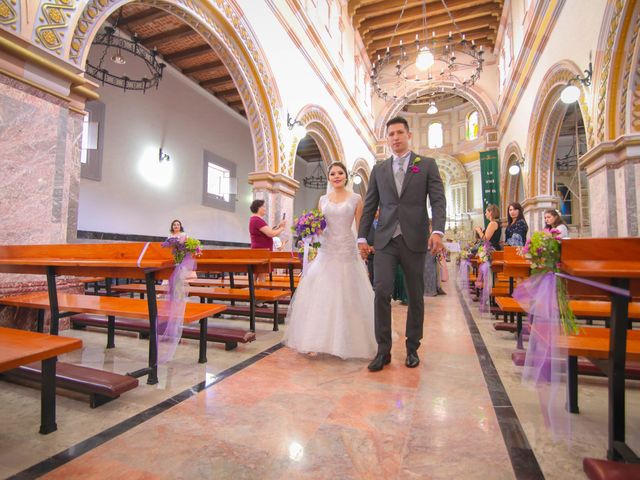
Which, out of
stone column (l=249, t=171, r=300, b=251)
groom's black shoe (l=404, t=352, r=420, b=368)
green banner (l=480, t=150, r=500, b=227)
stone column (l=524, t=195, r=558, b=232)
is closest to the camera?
groom's black shoe (l=404, t=352, r=420, b=368)

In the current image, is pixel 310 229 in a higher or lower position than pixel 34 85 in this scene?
lower

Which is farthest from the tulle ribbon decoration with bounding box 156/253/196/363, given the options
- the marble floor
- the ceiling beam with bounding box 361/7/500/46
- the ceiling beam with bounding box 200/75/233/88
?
the ceiling beam with bounding box 361/7/500/46

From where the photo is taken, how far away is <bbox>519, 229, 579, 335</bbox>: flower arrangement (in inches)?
57.9

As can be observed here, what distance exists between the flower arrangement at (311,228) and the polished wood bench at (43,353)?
182cm

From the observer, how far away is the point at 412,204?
2.61 m

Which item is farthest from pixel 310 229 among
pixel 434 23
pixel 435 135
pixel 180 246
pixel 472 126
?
pixel 435 135

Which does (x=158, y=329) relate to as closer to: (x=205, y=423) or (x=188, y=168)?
(x=205, y=423)

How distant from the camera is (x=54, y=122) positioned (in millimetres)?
3406

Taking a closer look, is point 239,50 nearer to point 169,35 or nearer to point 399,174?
point 169,35

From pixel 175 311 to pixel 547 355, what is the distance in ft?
6.84

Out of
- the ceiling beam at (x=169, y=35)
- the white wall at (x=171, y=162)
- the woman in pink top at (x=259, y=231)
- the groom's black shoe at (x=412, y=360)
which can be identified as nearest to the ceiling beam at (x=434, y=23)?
the white wall at (x=171, y=162)

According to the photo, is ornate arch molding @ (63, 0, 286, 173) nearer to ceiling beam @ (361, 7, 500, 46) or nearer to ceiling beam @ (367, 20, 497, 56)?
ceiling beam @ (361, 7, 500, 46)

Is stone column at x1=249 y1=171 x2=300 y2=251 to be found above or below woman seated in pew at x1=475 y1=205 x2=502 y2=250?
above

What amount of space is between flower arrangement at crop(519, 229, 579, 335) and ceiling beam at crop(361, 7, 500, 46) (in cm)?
1351
